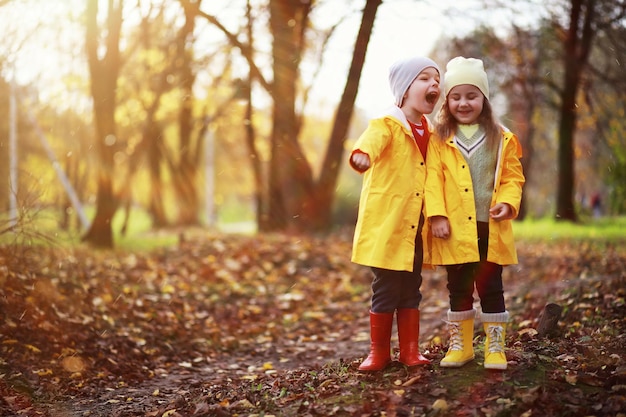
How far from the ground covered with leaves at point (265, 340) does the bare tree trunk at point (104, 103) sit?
59.4 inches

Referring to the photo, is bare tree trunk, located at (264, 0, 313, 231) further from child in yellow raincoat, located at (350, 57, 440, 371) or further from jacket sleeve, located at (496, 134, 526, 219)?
jacket sleeve, located at (496, 134, 526, 219)

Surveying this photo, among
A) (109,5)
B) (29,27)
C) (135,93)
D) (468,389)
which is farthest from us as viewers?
(135,93)

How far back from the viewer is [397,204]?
4.23m

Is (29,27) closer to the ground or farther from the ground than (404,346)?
farther from the ground

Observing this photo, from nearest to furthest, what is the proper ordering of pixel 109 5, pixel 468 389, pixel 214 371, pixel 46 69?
pixel 468 389 → pixel 214 371 → pixel 109 5 → pixel 46 69

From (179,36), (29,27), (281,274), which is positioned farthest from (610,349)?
(179,36)

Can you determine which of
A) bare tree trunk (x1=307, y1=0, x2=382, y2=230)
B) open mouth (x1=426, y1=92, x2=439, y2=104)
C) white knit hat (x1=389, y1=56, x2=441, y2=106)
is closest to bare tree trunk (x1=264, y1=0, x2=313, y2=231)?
bare tree trunk (x1=307, y1=0, x2=382, y2=230)

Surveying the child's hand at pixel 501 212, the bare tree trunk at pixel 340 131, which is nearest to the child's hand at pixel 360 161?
the child's hand at pixel 501 212

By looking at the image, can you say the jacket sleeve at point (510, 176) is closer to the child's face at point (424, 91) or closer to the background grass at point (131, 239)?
the child's face at point (424, 91)

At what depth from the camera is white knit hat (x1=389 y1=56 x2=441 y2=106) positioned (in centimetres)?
429

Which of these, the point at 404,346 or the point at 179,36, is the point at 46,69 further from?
the point at 404,346

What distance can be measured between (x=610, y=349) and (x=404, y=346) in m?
1.40

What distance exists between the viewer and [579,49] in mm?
16906

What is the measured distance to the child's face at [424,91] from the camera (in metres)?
4.30
